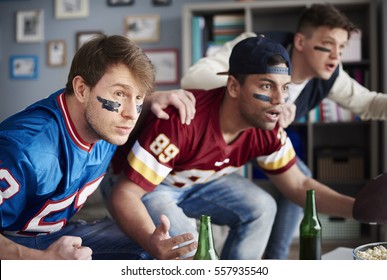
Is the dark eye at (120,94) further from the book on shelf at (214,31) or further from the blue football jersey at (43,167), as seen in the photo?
the book on shelf at (214,31)

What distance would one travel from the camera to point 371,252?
724mm

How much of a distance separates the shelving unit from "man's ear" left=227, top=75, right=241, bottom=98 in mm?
321

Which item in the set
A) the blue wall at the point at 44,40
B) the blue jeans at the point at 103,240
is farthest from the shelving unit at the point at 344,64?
the blue jeans at the point at 103,240

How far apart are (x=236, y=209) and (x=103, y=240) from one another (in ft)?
1.13

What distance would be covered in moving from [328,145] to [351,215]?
2.09ft

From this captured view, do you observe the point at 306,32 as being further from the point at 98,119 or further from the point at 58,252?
the point at 58,252

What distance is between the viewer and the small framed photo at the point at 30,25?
78cm

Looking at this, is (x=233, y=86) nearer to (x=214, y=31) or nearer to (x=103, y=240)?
(x=103, y=240)

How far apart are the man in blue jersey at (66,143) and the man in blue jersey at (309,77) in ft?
0.80

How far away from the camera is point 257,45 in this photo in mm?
779

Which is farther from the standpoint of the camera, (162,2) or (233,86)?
(162,2)

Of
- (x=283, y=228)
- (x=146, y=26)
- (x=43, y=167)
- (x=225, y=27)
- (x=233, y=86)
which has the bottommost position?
(x=283, y=228)

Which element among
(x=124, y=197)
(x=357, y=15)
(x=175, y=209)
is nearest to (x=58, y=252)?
(x=124, y=197)

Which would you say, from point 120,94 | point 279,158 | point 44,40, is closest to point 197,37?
point 279,158
